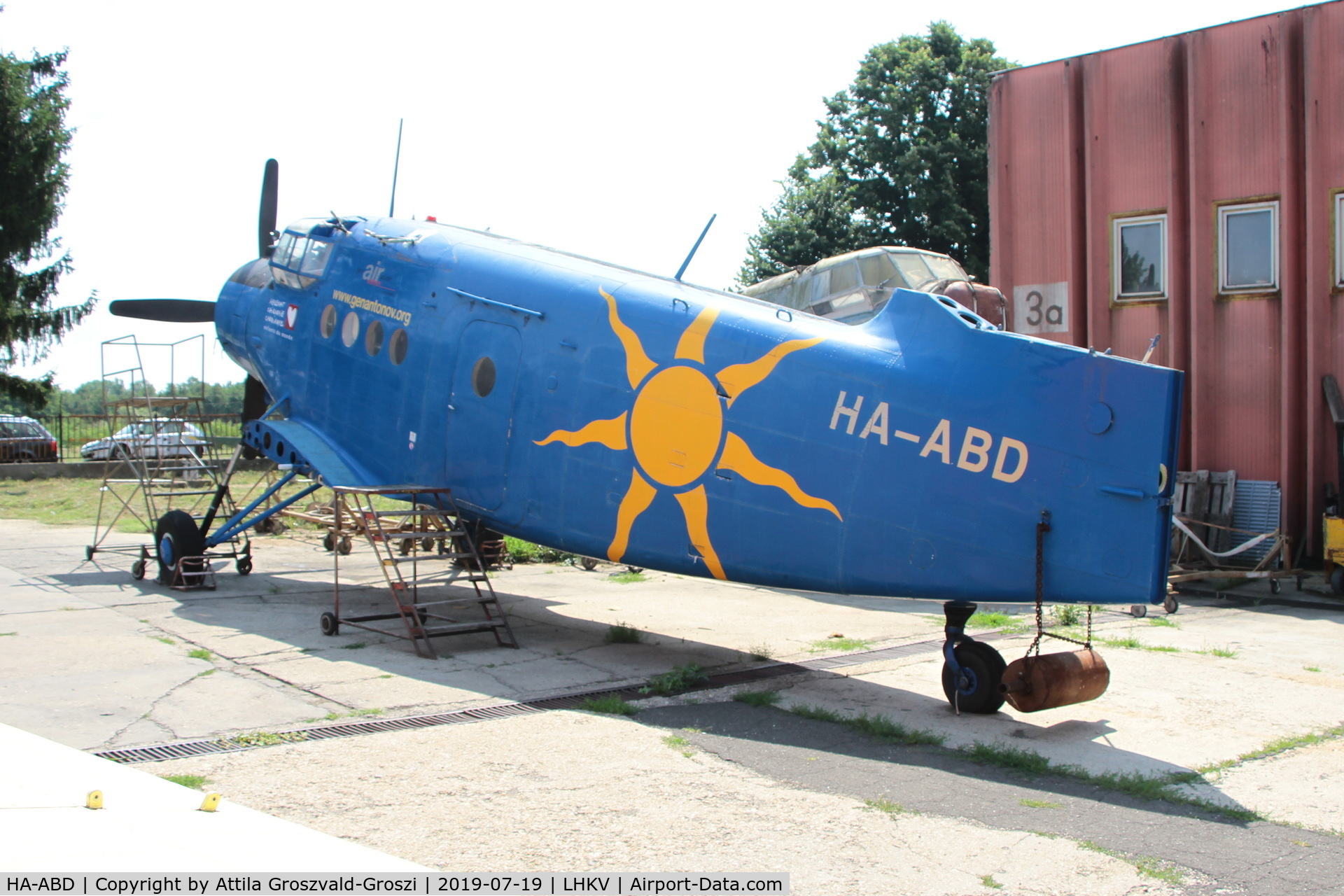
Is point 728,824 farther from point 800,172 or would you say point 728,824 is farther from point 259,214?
point 800,172

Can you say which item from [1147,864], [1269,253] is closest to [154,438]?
[1147,864]

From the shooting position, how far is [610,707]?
7910 millimetres

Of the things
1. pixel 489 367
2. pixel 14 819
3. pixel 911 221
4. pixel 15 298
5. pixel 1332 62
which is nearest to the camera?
pixel 14 819

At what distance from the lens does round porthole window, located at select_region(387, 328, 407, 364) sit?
437 inches

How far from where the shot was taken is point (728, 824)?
5.49 metres

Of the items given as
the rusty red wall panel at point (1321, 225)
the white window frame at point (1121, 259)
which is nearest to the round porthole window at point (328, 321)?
the white window frame at point (1121, 259)

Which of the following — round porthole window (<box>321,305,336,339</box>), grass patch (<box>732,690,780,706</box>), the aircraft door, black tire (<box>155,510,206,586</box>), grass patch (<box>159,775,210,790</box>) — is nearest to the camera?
grass patch (<box>159,775,210,790</box>)

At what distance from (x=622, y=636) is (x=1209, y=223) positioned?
36.3 ft

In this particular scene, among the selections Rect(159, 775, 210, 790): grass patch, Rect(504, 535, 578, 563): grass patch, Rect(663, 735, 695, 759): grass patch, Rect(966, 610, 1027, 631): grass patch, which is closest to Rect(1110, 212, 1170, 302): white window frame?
Rect(966, 610, 1027, 631): grass patch

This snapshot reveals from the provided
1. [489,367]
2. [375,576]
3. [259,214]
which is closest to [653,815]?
[489,367]

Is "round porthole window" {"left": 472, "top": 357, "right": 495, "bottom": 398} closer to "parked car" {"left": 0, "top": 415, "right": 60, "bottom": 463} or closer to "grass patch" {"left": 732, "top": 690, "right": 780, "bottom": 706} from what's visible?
"grass patch" {"left": 732, "top": 690, "right": 780, "bottom": 706}

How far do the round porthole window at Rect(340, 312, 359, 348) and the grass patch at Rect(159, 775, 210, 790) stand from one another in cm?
653

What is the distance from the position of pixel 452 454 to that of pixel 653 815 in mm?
5724

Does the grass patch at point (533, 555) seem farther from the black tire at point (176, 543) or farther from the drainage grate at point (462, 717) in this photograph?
the drainage grate at point (462, 717)
